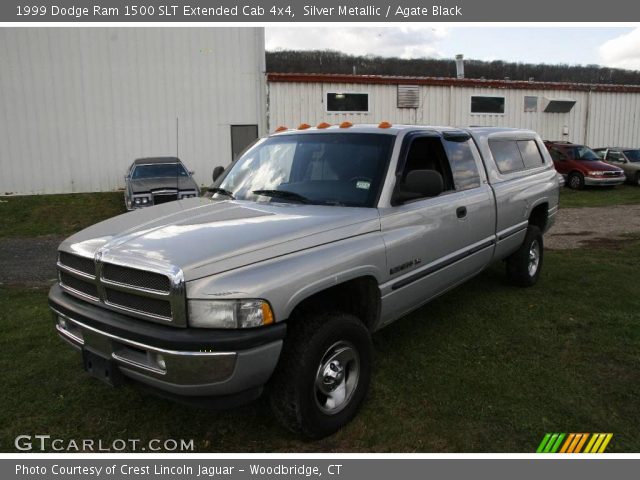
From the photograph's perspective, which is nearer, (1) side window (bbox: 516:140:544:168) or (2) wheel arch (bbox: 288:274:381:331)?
(2) wheel arch (bbox: 288:274:381:331)

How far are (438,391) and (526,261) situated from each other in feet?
9.82

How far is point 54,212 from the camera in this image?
46.2ft

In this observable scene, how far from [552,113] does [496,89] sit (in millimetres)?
3207

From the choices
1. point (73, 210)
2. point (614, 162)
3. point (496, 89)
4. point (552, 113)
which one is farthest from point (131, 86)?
point (614, 162)

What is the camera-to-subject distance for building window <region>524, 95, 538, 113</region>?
21.5 meters

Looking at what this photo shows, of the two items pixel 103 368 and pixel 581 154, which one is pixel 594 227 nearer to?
pixel 581 154

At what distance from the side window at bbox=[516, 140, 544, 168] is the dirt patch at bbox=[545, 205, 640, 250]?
9.75 feet

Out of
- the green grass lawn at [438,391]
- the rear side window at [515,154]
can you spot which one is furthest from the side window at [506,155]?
the green grass lawn at [438,391]

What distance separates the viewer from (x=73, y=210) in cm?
1444

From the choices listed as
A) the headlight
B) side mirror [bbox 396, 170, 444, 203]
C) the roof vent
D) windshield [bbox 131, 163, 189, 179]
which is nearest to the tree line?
the roof vent

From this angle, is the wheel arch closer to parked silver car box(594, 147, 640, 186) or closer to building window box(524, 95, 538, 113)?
parked silver car box(594, 147, 640, 186)

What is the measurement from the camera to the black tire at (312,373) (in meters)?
2.82

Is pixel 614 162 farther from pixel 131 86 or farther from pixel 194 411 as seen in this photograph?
pixel 194 411

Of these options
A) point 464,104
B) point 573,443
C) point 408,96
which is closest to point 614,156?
point 464,104
